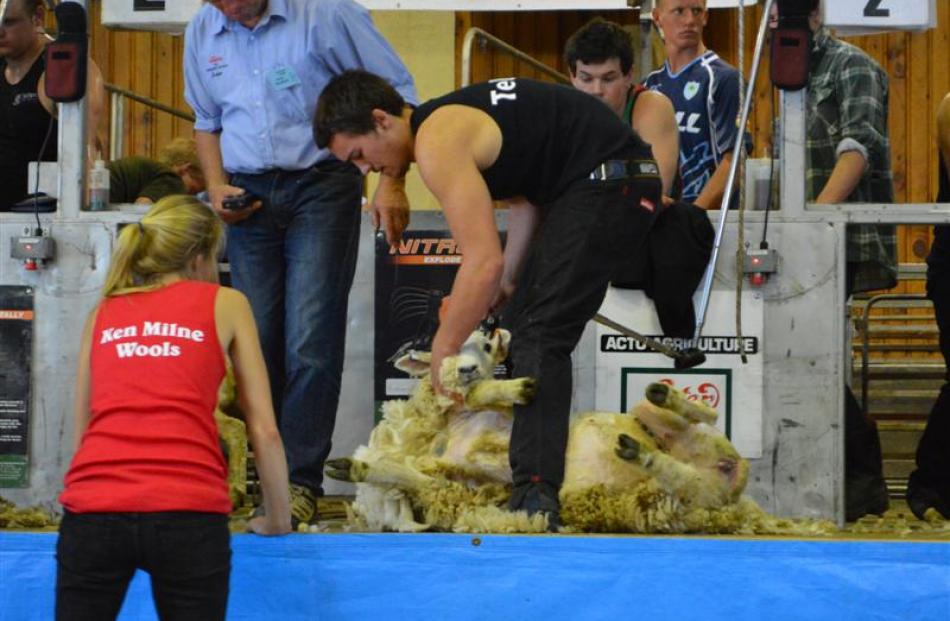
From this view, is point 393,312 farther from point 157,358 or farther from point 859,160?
point 157,358

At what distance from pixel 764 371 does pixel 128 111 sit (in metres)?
5.41

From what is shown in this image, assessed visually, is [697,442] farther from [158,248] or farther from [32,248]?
[32,248]

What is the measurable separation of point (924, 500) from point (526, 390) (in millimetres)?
A: 1852

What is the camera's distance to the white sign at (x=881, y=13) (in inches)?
186

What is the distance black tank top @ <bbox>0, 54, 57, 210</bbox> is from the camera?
16.6ft

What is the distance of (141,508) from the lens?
2.76 metres

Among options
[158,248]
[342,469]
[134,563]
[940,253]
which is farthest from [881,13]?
[134,563]

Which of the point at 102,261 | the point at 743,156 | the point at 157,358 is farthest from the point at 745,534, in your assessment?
the point at 102,261

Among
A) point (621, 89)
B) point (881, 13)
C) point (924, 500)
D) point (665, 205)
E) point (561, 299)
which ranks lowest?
point (924, 500)

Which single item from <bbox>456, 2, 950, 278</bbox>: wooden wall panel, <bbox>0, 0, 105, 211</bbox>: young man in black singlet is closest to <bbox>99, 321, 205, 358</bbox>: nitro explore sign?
<bbox>0, 0, 105, 211</bbox>: young man in black singlet

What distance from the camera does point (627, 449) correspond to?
363 cm

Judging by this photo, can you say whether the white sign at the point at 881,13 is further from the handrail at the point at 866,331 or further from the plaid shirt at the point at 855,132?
the handrail at the point at 866,331

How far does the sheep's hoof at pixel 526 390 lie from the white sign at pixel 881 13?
1823 mm

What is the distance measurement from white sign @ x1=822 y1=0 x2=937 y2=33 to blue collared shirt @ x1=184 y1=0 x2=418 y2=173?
140 cm
